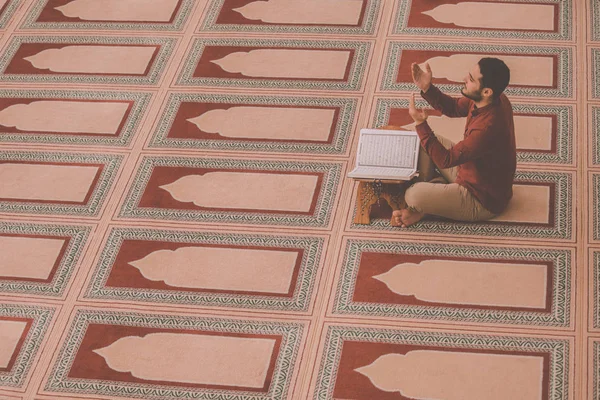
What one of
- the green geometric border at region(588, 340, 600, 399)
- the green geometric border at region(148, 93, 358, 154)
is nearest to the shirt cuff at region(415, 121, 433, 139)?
the green geometric border at region(148, 93, 358, 154)

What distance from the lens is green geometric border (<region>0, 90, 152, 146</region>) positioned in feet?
13.4

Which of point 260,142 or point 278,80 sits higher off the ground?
point 278,80

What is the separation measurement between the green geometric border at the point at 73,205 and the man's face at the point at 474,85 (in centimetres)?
162

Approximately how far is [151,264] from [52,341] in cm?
48

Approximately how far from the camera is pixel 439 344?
3127mm

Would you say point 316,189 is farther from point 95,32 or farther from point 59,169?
point 95,32

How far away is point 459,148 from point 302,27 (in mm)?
1647

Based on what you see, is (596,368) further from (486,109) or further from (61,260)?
(61,260)

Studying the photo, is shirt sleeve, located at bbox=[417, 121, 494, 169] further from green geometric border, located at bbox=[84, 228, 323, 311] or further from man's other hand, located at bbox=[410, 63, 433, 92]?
green geometric border, located at bbox=[84, 228, 323, 311]

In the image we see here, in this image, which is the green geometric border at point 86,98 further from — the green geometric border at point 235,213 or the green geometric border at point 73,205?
the green geometric border at point 235,213

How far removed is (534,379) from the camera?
2988 millimetres

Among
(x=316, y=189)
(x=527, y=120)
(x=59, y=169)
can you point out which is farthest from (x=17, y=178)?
(x=527, y=120)

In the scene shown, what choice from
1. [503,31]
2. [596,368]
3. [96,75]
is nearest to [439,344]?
[596,368]

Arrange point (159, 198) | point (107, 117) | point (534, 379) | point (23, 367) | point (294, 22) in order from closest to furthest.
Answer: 1. point (534, 379)
2. point (23, 367)
3. point (159, 198)
4. point (107, 117)
5. point (294, 22)
